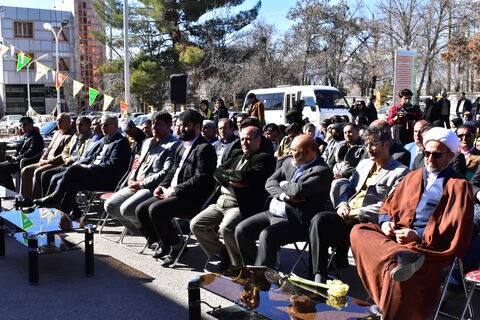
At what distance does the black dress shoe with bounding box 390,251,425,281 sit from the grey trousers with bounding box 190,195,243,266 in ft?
7.07

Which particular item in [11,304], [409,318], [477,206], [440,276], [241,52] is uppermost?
[241,52]

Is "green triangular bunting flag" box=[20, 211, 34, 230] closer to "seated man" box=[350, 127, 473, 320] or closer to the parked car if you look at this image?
"seated man" box=[350, 127, 473, 320]

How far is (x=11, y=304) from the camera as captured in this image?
15.3 feet

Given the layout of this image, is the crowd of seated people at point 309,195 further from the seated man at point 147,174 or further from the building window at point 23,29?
the building window at point 23,29

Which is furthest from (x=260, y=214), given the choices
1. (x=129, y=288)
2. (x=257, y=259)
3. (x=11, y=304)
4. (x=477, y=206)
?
(x=11, y=304)

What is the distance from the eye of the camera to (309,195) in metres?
4.75

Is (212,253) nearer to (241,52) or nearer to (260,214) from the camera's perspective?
(260,214)

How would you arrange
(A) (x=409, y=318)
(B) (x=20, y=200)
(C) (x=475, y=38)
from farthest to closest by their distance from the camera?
(C) (x=475, y=38) → (B) (x=20, y=200) → (A) (x=409, y=318)

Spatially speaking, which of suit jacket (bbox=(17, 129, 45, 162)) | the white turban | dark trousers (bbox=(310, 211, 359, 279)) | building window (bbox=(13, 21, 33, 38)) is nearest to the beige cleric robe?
the white turban

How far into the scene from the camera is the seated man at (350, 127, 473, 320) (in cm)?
343

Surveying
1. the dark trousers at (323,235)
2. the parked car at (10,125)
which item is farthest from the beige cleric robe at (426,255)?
the parked car at (10,125)

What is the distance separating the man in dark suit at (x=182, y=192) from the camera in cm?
577

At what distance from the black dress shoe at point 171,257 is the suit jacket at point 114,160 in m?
2.24

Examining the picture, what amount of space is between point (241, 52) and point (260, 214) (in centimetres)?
3325
